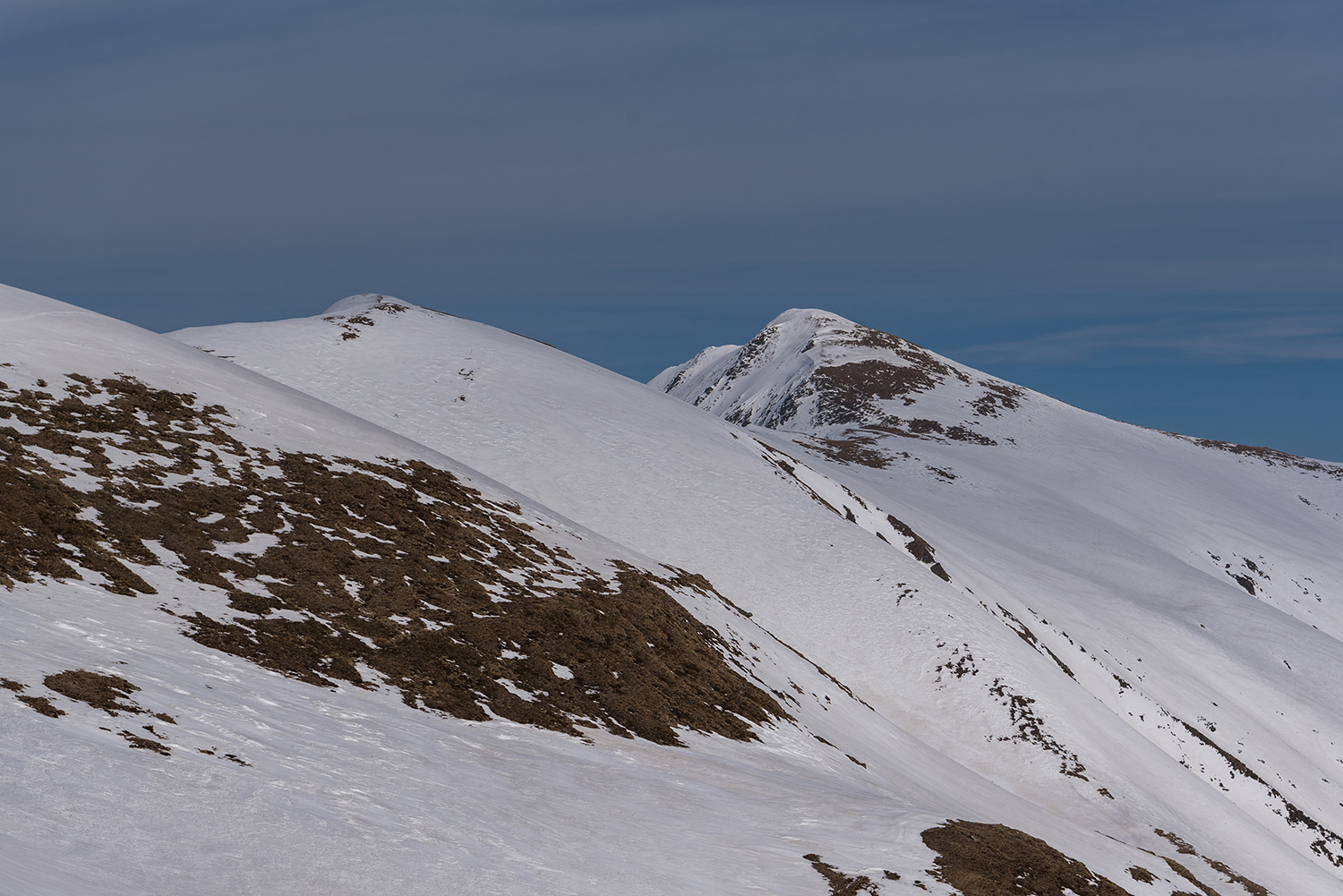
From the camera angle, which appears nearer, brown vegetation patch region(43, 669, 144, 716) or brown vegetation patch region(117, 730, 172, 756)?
brown vegetation patch region(117, 730, 172, 756)

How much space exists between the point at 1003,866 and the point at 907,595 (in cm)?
2381

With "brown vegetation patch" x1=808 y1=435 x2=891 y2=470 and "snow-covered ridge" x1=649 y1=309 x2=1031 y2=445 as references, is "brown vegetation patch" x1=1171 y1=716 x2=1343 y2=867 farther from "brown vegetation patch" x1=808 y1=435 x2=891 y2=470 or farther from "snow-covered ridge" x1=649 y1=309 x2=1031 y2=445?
"snow-covered ridge" x1=649 y1=309 x2=1031 y2=445

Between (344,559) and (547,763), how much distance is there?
277 inches

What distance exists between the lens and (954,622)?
38.4m

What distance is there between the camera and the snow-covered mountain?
12.3 m

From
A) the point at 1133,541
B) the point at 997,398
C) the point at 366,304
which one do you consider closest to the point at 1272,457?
the point at 997,398

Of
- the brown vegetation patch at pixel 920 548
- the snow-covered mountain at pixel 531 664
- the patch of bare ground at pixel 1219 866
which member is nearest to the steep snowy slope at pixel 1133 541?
the snow-covered mountain at pixel 531 664

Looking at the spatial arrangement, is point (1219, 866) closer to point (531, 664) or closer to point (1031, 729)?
point (1031, 729)

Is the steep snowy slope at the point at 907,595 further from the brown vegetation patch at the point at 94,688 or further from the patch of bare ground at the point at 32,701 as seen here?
the patch of bare ground at the point at 32,701

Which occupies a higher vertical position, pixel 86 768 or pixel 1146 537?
pixel 1146 537

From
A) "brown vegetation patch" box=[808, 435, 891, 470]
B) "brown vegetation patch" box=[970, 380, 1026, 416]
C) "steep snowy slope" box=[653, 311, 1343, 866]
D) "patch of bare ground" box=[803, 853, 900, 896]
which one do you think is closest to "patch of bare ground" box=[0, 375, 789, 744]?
"patch of bare ground" box=[803, 853, 900, 896]

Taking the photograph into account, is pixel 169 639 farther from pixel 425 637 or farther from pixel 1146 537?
pixel 1146 537

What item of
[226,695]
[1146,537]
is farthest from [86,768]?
[1146,537]

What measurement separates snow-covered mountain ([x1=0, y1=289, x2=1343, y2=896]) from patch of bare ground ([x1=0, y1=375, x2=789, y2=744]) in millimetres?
94
